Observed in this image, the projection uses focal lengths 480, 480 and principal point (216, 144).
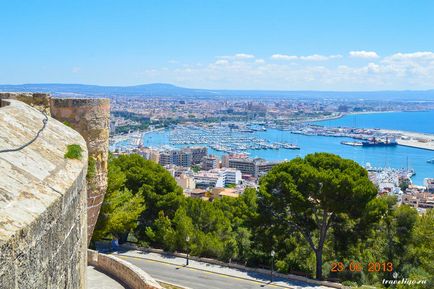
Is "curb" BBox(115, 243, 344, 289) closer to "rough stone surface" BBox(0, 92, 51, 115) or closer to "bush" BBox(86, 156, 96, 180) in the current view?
"bush" BBox(86, 156, 96, 180)

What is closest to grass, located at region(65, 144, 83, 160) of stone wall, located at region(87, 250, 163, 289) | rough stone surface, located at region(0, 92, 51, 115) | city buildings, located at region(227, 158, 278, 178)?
rough stone surface, located at region(0, 92, 51, 115)

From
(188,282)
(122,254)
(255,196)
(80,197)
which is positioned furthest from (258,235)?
(80,197)

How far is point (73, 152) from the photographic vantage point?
12.3ft

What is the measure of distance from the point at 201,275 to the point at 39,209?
44.8 ft

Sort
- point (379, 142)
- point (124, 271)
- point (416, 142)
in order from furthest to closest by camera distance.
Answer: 1. point (416, 142)
2. point (379, 142)
3. point (124, 271)

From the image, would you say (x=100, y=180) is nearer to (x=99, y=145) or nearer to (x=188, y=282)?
(x=99, y=145)

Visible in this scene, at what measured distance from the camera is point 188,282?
14562 mm

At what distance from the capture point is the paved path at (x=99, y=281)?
8.74m

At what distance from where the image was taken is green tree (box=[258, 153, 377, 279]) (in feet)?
51.6

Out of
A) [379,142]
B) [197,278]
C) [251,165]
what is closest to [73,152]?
[197,278]

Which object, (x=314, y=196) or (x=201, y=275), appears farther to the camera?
(x=314, y=196)

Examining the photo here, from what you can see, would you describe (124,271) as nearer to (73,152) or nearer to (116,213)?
(73,152)

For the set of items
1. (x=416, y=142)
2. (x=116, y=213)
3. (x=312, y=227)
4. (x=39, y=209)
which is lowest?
(x=416, y=142)

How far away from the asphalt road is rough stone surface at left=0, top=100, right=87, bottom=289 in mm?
11178
